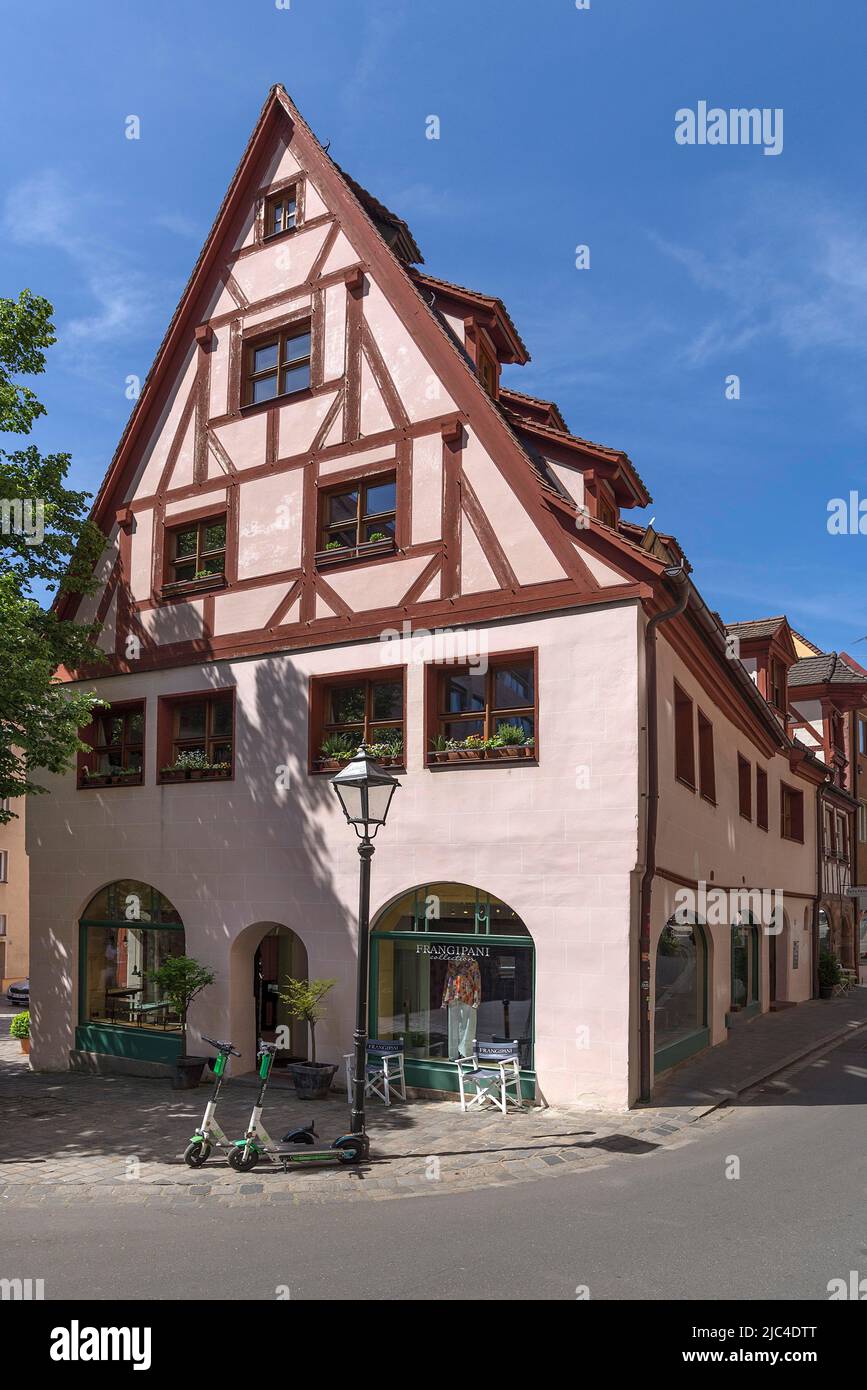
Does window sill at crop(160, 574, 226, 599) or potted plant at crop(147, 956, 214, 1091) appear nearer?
potted plant at crop(147, 956, 214, 1091)

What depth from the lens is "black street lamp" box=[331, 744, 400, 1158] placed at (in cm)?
1089

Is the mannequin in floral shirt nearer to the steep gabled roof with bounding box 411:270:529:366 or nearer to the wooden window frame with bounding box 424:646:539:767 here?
the wooden window frame with bounding box 424:646:539:767

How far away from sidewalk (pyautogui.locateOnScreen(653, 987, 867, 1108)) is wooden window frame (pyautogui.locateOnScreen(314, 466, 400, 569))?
28.1 feet

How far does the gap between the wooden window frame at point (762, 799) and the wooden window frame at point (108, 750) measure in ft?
45.9

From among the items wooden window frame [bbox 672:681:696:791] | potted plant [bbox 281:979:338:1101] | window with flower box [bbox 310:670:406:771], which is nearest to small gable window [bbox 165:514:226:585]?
window with flower box [bbox 310:670:406:771]

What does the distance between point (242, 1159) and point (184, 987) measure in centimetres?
601

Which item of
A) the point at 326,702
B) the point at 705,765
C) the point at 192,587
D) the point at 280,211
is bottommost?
the point at 705,765

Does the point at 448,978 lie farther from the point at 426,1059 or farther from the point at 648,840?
the point at 648,840

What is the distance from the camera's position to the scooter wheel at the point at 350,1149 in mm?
10398

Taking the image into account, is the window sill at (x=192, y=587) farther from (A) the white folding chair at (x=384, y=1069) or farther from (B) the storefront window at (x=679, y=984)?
(B) the storefront window at (x=679, y=984)

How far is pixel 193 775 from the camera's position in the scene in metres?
17.1

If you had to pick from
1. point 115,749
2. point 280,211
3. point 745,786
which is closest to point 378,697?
point 115,749
